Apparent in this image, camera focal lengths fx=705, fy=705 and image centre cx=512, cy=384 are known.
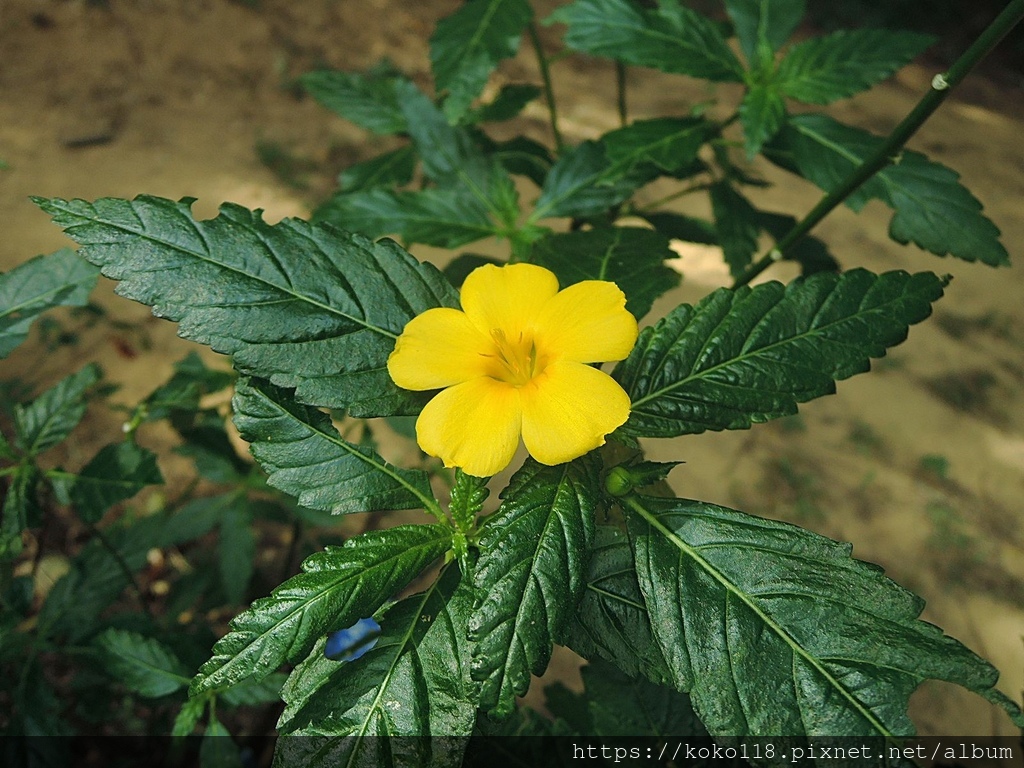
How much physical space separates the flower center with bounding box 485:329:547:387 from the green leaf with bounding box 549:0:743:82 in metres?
0.71

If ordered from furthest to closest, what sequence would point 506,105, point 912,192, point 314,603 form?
point 506,105, point 912,192, point 314,603

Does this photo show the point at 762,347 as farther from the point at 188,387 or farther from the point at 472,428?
the point at 188,387

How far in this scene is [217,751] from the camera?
111 centimetres

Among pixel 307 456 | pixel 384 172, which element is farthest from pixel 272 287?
pixel 384 172

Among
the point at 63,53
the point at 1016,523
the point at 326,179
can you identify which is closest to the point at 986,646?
the point at 1016,523

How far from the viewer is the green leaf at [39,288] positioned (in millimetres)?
932

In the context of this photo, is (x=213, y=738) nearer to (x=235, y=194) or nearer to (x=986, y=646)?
(x=986, y=646)

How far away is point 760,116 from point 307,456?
3.09ft

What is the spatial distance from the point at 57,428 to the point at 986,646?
2.61 meters

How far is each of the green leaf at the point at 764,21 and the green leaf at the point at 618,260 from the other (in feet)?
2.01

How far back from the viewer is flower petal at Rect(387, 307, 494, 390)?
28.0 inches

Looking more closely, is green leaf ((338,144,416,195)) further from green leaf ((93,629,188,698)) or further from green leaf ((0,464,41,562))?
green leaf ((93,629,188,698))

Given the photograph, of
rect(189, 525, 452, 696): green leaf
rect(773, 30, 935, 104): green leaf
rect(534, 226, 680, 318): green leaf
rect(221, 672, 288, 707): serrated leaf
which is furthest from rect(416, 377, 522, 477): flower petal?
rect(773, 30, 935, 104): green leaf

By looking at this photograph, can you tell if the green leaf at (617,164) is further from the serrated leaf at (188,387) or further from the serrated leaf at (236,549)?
the serrated leaf at (236,549)
